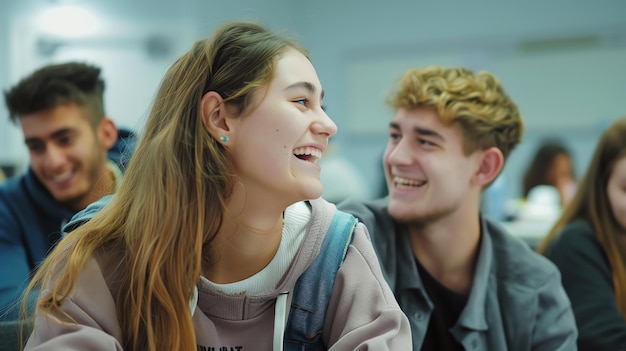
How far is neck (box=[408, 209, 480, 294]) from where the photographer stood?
1.65 m

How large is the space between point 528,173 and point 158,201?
12.8ft

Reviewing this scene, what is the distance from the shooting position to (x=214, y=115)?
45.4 inches

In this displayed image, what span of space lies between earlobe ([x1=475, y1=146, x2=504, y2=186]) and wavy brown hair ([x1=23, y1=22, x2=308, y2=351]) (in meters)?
0.75

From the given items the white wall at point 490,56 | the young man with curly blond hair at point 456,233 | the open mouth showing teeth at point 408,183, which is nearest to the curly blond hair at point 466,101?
the young man with curly blond hair at point 456,233

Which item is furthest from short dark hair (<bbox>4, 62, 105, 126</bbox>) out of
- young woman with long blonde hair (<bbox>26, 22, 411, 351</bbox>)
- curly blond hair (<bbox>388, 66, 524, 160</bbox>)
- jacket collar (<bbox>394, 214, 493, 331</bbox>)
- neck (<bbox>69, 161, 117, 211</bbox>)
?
jacket collar (<bbox>394, 214, 493, 331</bbox>)

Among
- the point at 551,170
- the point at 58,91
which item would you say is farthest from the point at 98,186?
the point at 551,170

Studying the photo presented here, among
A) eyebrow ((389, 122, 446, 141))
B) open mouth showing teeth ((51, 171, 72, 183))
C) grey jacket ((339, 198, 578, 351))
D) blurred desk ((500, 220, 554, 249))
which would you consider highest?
eyebrow ((389, 122, 446, 141))

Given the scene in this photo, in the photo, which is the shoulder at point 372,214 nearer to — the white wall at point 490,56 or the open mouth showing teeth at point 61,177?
the open mouth showing teeth at point 61,177

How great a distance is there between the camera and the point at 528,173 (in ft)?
15.1

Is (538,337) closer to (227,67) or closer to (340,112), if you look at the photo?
(227,67)

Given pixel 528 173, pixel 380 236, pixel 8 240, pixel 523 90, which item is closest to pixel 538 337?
pixel 380 236

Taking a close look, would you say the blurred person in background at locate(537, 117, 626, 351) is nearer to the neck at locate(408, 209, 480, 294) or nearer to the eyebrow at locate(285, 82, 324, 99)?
the neck at locate(408, 209, 480, 294)

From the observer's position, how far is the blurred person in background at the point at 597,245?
5.45 feet

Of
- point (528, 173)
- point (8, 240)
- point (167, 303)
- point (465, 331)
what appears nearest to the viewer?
point (167, 303)
